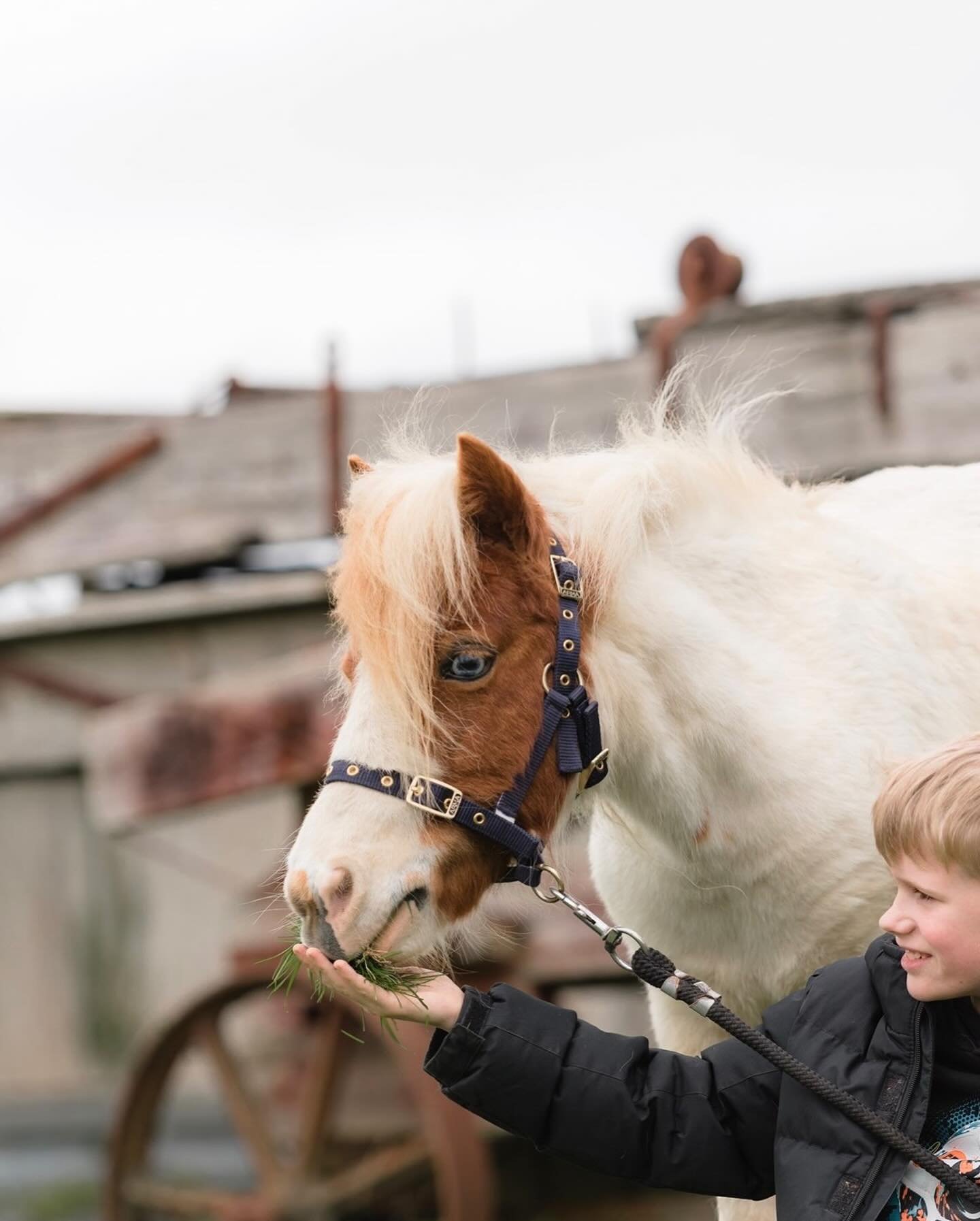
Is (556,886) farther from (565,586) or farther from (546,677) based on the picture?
(565,586)

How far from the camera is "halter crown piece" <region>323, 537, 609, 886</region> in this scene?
1.99 metres

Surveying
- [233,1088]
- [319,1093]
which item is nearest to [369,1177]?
[319,1093]

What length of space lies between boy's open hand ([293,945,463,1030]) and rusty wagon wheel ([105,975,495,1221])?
282cm

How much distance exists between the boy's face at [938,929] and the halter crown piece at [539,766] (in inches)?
22.9

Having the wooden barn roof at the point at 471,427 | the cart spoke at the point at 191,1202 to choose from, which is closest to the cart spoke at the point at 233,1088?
the cart spoke at the point at 191,1202

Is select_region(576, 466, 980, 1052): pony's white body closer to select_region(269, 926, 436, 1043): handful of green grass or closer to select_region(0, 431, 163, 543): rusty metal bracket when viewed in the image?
select_region(269, 926, 436, 1043): handful of green grass

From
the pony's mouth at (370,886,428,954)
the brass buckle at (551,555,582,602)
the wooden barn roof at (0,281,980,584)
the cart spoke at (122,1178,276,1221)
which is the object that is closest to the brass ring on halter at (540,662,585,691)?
the brass buckle at (551,555,582,602)

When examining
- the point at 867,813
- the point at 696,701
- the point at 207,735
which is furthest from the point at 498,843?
the point at 207,735

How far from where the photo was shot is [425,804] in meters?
1.98

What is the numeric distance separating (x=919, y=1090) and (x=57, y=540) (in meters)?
4.11

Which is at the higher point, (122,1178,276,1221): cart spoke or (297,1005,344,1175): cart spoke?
(297,1005,344,1175): cart spoke

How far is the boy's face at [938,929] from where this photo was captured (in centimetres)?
160

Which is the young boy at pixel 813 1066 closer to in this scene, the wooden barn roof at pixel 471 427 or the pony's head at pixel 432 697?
the pony's head at pixel 432 697

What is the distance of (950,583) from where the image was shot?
2641 millimetres
